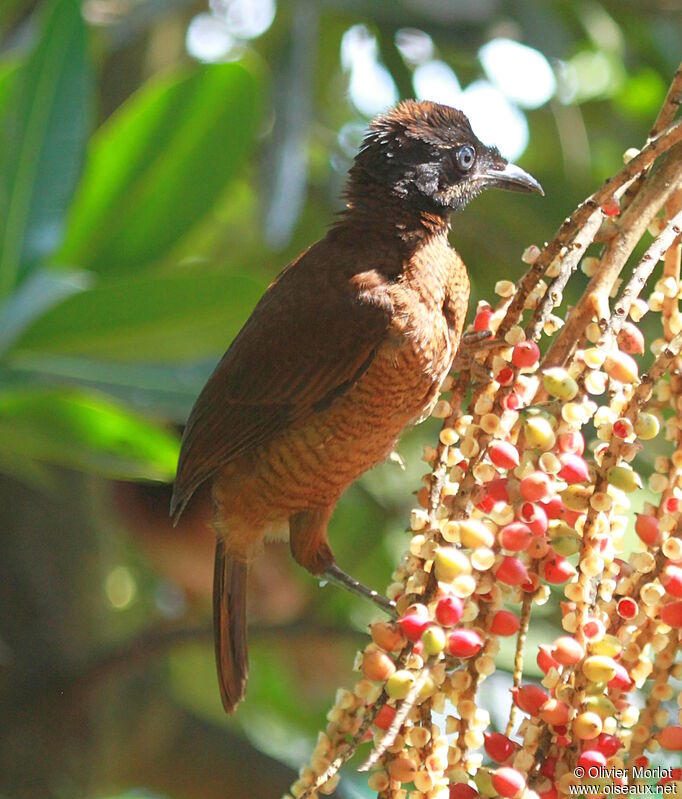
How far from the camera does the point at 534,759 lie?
120 cm

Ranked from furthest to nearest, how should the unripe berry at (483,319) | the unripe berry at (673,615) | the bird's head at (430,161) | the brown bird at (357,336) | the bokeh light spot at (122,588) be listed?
1. the bokeh light spot at (122,588)
2. the bird's head at (430,161)
3. the brown bird at (357,336)
4. the unripe berry at (483,319)
5. the unripe berry at (673,615)

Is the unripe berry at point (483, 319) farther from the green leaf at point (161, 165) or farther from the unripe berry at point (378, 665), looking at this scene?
the green leaf at point (161, 165)

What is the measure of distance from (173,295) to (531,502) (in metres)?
1.48

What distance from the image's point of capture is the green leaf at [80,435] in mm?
2531

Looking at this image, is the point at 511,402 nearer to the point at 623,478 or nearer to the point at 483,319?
the point at 623,478

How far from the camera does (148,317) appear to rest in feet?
8.53

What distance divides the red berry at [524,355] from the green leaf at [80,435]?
55.7 inches

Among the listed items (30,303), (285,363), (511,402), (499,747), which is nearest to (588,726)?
(499,747)

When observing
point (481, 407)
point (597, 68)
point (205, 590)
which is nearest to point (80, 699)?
point (205, 590)

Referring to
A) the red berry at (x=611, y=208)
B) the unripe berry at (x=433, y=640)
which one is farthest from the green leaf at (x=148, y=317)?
the unripe berry at (x=433, y=640)

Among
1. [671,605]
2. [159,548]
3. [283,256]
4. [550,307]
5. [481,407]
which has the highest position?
[550,307]

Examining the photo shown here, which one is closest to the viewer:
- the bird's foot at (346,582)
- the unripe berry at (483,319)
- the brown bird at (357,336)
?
the unripe berry at (483,319)

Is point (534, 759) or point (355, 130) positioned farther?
point (355, 130)

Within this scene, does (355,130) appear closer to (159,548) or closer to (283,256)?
(283,256)
